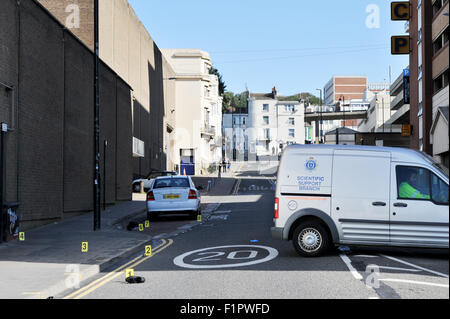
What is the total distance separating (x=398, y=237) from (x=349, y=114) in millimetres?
89564

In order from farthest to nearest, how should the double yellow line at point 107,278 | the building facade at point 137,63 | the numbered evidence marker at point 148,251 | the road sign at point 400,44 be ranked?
the road sign at point 400,44 < the building facade at point 137,63 < the numbered evidence marker at point 148,251 < the double yellow line at point 107,278

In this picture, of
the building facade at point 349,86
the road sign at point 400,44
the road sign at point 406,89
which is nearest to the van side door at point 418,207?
the road sign at point 400,44

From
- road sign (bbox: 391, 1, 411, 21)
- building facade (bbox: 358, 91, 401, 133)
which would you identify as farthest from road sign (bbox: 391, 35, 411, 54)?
building facade (bbox: 358, 91, 401, 133)

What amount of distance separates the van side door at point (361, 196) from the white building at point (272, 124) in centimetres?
9879

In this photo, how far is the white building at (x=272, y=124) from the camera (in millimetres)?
110750

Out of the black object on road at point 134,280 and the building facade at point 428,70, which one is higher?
the building facade at point 428,70

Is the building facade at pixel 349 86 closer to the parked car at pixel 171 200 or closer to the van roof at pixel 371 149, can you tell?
the parked car at pixel 171 200

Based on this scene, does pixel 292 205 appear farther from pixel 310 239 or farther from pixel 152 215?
pixel 152 215

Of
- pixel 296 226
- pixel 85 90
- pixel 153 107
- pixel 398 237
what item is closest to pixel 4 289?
pixel 296 226

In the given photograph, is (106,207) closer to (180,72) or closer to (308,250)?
(308,250)

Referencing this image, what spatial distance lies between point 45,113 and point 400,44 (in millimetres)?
30006

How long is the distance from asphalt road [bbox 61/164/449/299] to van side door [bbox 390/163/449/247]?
47 centimetres

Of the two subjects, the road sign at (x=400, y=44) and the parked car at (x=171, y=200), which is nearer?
the parked car at (x=171, y=200)

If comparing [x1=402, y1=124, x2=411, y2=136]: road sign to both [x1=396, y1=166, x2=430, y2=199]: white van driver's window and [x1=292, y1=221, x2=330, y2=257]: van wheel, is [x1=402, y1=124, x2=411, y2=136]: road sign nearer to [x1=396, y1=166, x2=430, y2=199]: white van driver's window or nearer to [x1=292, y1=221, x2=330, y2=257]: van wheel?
[x1=396, y1=166, x2=430, y2=199]: white van driver's window
